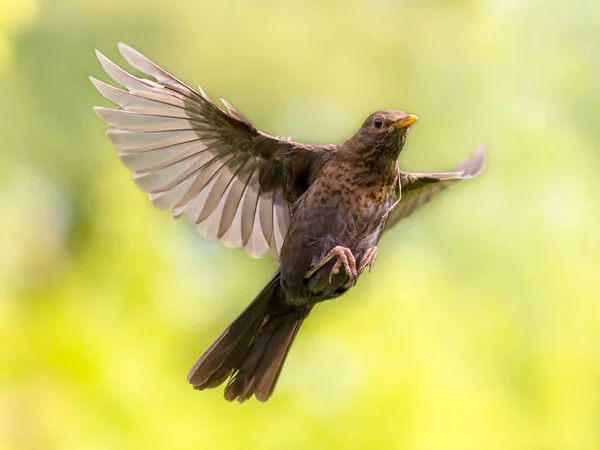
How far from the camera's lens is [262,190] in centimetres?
322

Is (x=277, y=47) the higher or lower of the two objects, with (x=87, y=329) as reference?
higher

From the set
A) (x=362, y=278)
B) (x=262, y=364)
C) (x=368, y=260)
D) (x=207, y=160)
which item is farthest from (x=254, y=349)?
(x=362, y=278)

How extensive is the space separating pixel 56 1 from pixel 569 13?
14.2 ft

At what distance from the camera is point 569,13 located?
6.37 m

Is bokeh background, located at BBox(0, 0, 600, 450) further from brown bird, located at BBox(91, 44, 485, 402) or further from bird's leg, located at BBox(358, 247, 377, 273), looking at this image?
bird's leg, located at BBox(358, 247, 377, 273)

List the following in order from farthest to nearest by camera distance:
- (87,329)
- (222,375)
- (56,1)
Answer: (56,1) → (87,329) → (222,375)

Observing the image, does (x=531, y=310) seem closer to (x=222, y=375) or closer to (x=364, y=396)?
(x=364, y=396)

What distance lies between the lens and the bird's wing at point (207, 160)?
9.21 feet

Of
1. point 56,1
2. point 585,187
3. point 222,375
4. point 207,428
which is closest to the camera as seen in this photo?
point 222,375

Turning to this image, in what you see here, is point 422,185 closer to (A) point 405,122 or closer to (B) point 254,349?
(A) point 405,122

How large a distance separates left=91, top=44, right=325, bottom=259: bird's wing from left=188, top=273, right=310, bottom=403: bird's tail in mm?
316

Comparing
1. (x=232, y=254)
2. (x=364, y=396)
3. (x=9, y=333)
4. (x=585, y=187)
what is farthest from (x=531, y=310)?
(x=9, y=333)

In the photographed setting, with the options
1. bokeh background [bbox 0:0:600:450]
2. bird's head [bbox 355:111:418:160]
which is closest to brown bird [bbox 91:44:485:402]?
bird's head [bbox 355:111:418:160]

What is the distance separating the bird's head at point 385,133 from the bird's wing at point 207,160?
0.26m
